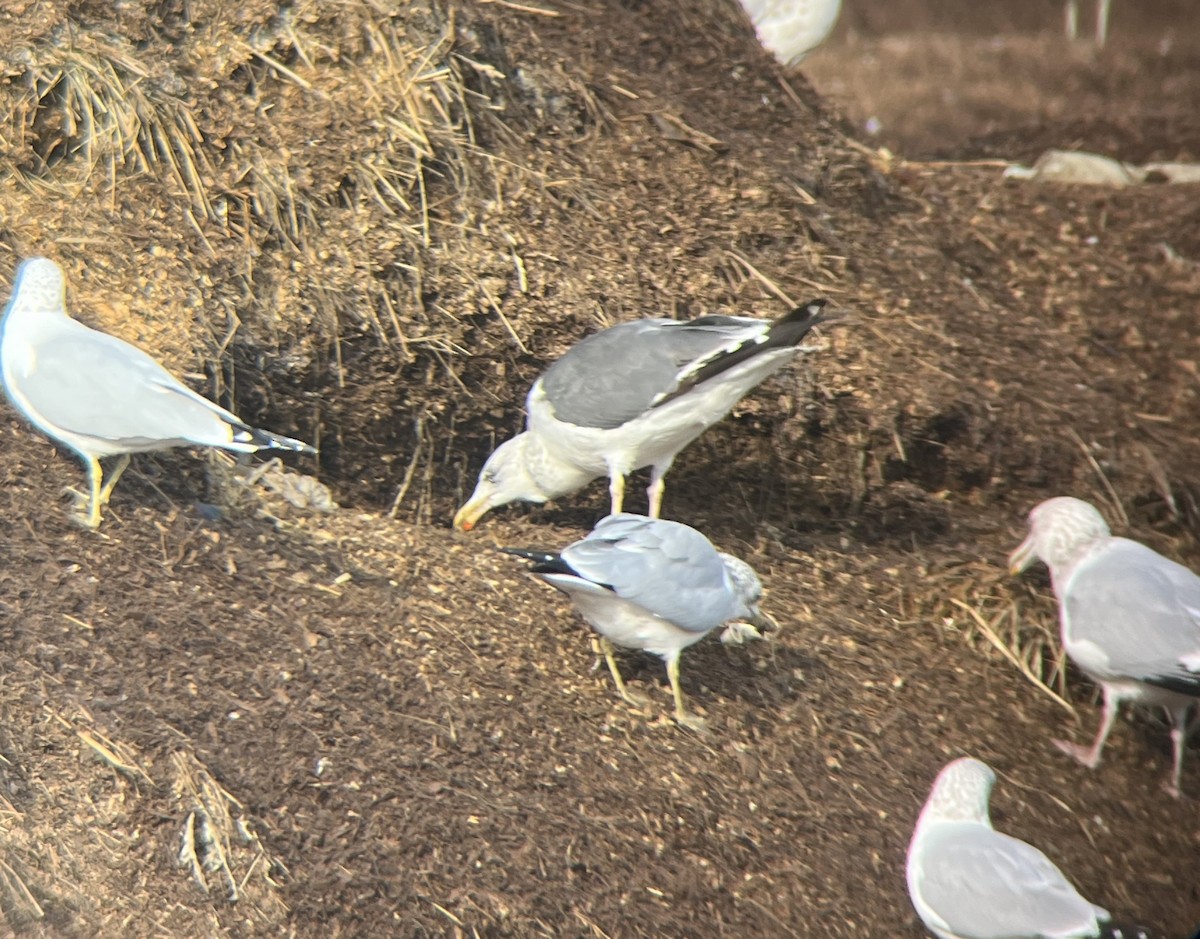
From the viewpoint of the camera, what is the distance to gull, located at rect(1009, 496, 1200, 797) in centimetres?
316

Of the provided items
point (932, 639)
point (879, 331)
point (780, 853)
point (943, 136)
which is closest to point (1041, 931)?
point (780, 853)

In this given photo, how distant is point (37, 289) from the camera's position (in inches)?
126

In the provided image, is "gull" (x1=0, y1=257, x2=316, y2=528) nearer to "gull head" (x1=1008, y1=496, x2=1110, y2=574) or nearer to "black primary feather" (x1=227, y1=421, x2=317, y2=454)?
"black primary feather" (x1=227, y1=421, x2=317, y2=454)

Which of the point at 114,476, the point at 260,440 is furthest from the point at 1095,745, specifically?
the point at 114,476

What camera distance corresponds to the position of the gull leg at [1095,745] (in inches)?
131

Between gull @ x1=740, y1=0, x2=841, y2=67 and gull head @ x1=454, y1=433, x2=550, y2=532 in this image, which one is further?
gull @ x1=740, y1=0, x2=841, y2=67

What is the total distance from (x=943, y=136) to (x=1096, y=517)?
153 inches

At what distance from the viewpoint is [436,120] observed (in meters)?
3.89

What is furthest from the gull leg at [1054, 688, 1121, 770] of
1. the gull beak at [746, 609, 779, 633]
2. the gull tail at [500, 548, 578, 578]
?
the gull tail at [500, 548, 578, 578]

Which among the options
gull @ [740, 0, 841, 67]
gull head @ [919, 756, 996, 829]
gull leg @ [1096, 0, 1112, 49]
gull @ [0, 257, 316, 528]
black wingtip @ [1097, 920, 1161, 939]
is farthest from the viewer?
gull leg @ [1096, 0, 1112, 49]

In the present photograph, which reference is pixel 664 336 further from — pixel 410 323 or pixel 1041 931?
pixel 1041 931

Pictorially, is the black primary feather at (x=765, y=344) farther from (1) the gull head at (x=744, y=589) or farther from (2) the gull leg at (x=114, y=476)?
(2) the gull leg at (x=114, y=476)

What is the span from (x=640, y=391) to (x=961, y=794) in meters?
1.40

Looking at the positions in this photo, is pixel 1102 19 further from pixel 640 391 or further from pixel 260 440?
pixel 260 440
